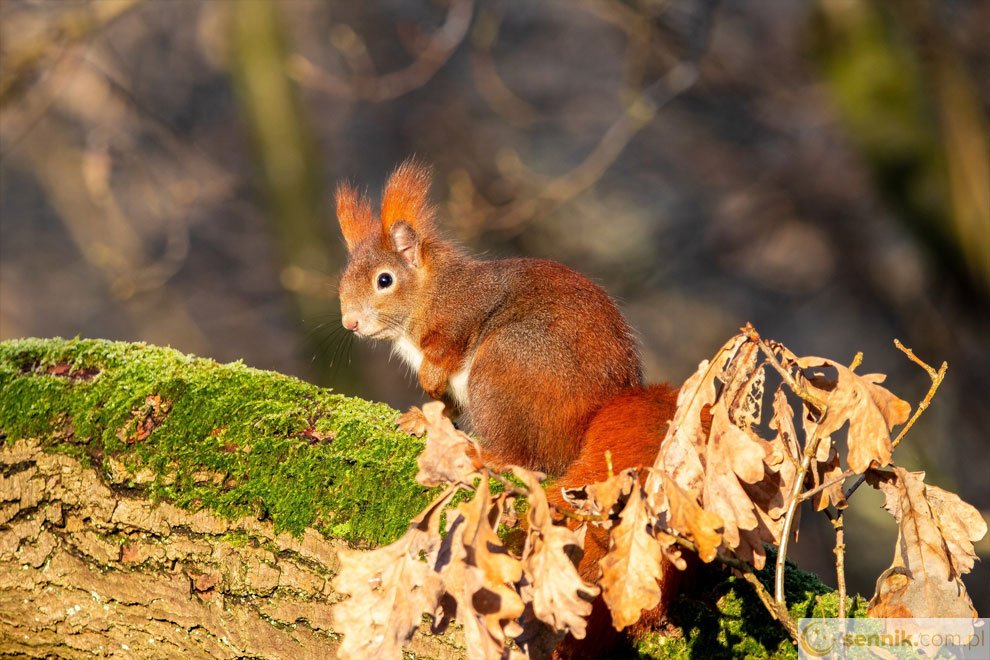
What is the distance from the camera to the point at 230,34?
6.39m

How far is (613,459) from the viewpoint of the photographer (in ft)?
7.18

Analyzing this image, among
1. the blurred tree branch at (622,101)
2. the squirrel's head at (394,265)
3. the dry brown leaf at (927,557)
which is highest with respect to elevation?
the blurred tree branch at (622,101)

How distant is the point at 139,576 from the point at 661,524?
1219 mm

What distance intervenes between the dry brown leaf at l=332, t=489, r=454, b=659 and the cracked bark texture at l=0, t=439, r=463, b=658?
1.70ft

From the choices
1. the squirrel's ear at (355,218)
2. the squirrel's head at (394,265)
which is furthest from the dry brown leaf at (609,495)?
the squirrel's ear at (355,218)

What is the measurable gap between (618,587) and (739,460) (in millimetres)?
290

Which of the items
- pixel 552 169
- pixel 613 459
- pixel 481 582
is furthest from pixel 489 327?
pixel 552 169

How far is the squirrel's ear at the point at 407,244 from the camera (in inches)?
131

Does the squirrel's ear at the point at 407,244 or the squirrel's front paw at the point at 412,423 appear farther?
the squirrel's ear at the point at 407,244

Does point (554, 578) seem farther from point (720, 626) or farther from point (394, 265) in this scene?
point (394, 265)

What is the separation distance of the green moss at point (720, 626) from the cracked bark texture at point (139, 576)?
17.8 inches

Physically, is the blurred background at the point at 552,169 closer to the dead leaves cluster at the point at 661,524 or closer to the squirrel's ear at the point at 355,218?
the squirrel's ear at the point at 355,218

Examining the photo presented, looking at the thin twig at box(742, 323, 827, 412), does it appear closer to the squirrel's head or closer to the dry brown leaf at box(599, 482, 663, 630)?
the dry brown leaf at box(599, 482, 663, 630)

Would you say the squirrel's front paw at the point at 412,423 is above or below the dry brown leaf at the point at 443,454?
above
